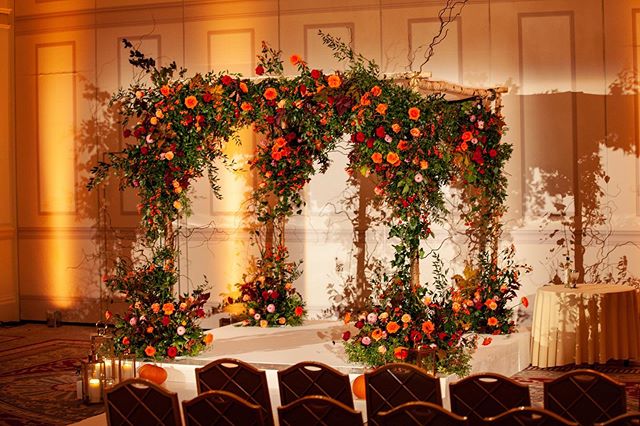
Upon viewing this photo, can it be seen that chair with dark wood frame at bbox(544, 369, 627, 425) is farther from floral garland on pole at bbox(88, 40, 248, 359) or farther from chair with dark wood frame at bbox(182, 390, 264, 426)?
floral garland on pole at bbox(88, 40, 248, 359)

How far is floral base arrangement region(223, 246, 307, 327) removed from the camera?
Result: 845cm

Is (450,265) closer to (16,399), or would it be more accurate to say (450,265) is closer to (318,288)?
(318,288)

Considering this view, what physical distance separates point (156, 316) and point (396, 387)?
111 inches

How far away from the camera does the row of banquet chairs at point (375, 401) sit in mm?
3611

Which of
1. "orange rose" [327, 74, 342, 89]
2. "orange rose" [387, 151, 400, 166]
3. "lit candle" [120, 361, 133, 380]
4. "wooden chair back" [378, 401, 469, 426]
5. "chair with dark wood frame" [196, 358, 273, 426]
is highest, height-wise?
"orange rose" [327, 74, 342, 89]

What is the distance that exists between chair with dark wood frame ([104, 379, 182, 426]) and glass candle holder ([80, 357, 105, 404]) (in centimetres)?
208

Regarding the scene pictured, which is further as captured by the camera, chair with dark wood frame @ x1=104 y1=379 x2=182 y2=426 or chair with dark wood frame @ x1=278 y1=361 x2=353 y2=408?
chair with dark wood frame @ x1=278 y1=361 x2=353 y2=408

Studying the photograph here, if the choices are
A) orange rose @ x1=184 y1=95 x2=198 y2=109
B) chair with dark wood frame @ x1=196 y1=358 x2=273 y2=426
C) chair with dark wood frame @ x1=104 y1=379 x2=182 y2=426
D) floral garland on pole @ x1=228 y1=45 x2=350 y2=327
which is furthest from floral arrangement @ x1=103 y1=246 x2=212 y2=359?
chair with dark wood frame @ x1=104 y1=379 x2=182 y2=426

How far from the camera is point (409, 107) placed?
6266 millimetres

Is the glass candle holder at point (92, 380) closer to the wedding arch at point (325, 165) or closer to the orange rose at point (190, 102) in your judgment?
the wedding arch at point (325, 165)

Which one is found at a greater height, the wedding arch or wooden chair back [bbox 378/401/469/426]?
the wedding arch

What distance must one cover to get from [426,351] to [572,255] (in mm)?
3041

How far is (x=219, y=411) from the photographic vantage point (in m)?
3.94

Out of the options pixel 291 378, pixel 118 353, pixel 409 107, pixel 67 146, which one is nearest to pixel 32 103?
pixel 67 146
